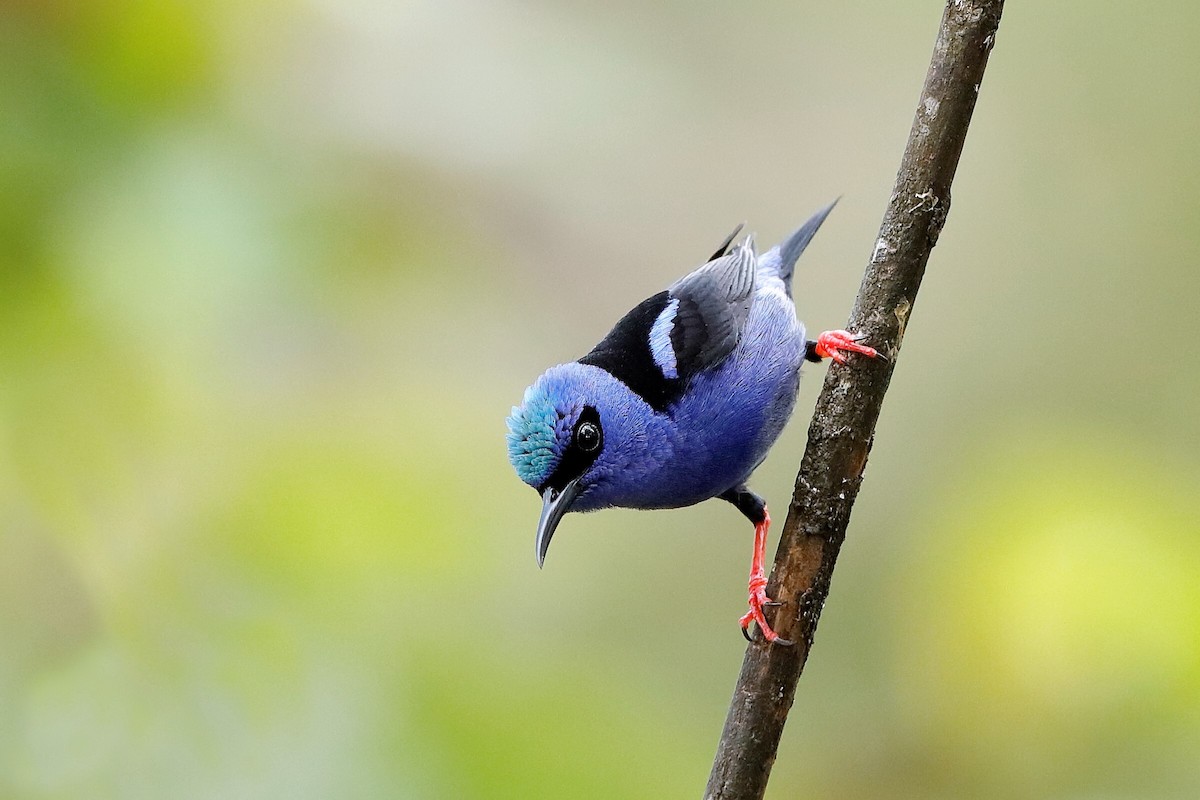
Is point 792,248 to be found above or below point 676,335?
above

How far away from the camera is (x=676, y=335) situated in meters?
3.56

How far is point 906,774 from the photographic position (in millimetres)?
3803

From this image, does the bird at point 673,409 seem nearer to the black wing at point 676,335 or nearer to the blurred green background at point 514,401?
the black wing at point 676,335

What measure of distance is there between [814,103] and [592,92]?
3.29ft

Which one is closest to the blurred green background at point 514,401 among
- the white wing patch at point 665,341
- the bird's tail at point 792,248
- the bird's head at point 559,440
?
the bird's tail at point 792,248

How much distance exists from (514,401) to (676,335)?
1.00 m

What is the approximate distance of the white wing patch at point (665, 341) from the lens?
11.2ft

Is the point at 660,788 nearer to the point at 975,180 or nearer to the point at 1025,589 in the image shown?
the point at 1025,589

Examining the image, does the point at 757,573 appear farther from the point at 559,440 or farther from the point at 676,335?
the point at 559,440

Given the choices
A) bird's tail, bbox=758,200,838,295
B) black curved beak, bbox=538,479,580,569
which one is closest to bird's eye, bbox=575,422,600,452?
black curved beak, bbox=538,479,580,569

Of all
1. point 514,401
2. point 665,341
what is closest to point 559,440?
point 665,341

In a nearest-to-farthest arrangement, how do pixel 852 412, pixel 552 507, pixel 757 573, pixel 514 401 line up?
pixel 852 412 < pixel 552 507 < pixel 757 573 < pixel 514 401

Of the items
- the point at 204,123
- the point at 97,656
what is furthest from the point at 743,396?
the point at 97,656

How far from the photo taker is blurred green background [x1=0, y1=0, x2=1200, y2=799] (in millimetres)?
2803
